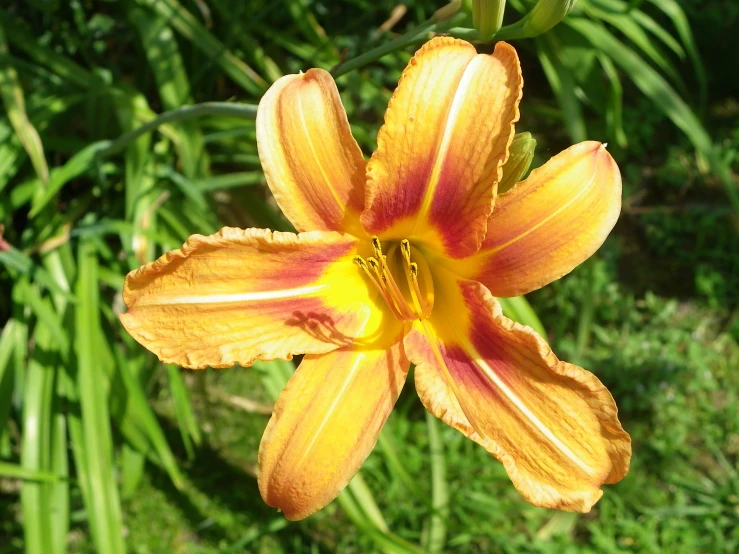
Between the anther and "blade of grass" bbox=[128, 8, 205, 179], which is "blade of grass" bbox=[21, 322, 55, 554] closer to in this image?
"blade of grass" bbox=[128, 8, 205, 179]

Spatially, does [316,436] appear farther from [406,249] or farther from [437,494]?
[437,494]

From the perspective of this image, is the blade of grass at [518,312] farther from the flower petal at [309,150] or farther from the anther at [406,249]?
the flower petal at [309,150]

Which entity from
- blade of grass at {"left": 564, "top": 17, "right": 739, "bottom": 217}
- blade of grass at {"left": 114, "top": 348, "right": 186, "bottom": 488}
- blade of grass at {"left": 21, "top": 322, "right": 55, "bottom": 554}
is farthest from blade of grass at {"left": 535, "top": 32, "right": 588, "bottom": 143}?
blade of grass at {"left": 21, "top": 322, "right": 55, "bottom": 554}

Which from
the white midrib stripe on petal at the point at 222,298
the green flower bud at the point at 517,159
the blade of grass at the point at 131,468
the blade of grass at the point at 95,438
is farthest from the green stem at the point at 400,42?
the blade of grass at the point at 131,468

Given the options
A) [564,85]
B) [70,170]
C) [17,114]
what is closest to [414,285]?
[70,170]

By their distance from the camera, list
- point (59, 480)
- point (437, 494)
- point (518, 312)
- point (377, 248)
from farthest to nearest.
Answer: point (437, 494) < point (518, 312) < point (59, 480) < point (377, 248)
